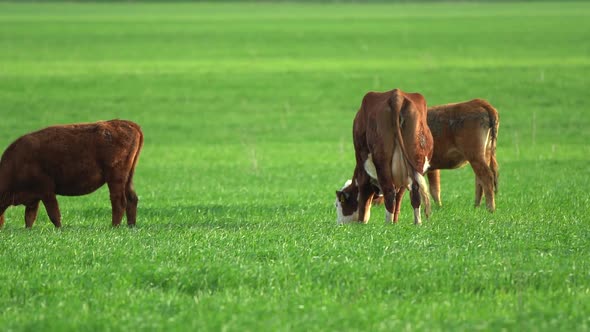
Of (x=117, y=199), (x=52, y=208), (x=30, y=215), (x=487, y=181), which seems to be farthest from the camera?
(x=487, y=181)

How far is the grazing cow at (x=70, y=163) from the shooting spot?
576 inches

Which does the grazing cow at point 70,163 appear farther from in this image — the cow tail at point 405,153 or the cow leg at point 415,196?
the cow leg at point 415,196

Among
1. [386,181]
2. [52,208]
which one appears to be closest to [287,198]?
[52,208]

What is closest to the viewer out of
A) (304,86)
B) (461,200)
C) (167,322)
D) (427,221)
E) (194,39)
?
(167,322)

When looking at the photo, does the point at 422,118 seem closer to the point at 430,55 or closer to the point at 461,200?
the point at 461,200

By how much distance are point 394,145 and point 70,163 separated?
4424 millimetres

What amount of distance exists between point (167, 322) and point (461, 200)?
10274 mm

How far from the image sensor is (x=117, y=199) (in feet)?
48.3

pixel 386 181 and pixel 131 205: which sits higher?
pixel 386 181

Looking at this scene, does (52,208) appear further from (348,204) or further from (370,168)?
(370,168)

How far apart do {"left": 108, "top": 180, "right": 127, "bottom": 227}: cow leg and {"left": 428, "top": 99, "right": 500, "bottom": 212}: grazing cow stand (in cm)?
504

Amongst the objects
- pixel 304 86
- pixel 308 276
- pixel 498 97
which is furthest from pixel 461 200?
pixel 304 86

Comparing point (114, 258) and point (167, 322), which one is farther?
point (114, 258)

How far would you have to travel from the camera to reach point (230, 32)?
7281cm
